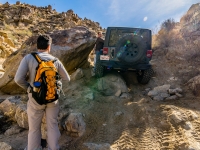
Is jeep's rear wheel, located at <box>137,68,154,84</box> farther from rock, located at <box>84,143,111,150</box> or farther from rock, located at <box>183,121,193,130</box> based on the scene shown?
rock, located at <box>84,143,111,150</box>

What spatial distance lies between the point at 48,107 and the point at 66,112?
1.08 m

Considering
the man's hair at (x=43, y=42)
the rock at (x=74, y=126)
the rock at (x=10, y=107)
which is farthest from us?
the rock at (x=10, y=107)

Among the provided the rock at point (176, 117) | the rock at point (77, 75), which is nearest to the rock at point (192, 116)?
the rock at point (176, 117)

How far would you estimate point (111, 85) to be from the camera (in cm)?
554

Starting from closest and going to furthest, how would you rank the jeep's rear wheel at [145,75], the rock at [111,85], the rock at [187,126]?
the rock at [187,126] → the rock at [111,85] → the jeep's rear wheel at [145,75]

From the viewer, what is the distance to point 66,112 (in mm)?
3793

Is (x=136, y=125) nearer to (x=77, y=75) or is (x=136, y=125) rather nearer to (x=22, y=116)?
(x=22, y=116)

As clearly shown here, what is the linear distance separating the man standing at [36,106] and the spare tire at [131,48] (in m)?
2.61

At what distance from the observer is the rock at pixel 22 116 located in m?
3.78

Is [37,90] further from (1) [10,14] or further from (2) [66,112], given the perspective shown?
(1) [10,14]

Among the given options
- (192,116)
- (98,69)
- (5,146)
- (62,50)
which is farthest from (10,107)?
(192,116)

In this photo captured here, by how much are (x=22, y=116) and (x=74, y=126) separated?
1207 mm

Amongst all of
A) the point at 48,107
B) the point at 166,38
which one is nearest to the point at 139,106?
the point at 48,107

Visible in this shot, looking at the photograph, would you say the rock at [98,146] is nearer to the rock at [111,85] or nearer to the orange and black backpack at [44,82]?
the orange and black backpack at [44,82]
